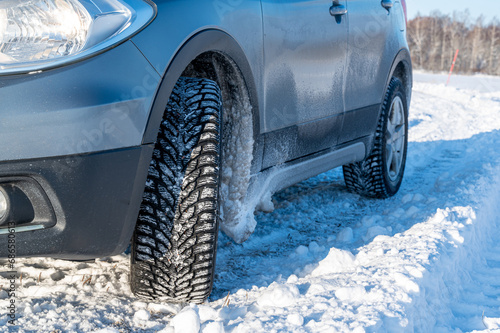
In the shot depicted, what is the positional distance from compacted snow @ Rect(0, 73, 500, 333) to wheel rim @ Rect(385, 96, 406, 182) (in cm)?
23

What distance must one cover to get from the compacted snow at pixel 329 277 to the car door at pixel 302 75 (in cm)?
57

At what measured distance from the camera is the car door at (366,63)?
3.29 m

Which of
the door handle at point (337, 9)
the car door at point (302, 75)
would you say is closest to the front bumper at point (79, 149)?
the car door at point (302, 75)

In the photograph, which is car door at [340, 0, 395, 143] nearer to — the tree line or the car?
the car

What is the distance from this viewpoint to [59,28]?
1.71 metres

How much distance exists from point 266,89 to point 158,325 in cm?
108

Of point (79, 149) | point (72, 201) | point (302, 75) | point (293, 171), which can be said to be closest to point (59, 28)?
point (79, 149)

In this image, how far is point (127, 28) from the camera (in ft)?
5.70

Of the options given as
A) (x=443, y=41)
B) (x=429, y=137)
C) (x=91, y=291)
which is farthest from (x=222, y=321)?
(x=443, y=41)

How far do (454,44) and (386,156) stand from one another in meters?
57.2

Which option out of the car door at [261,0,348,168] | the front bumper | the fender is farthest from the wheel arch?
the front bumper

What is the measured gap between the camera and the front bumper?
160 centimetres

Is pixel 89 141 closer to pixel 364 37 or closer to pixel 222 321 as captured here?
pixel 222 321

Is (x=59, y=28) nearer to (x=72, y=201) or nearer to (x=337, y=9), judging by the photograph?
(x=72, y=201)
